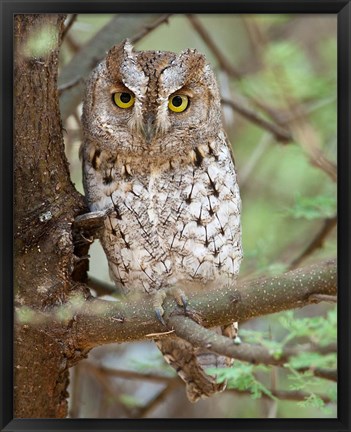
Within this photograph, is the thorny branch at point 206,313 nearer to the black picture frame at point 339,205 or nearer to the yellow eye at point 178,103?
the black picture frame at point 339,205

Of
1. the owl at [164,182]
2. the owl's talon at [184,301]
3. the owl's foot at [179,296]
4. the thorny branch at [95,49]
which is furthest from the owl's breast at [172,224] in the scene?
the thorny branch at [95,49]

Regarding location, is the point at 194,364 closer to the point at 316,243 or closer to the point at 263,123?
the point at 316,243

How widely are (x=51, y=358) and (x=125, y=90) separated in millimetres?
785

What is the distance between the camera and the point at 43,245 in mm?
1942

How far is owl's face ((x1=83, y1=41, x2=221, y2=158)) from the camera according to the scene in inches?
77.5

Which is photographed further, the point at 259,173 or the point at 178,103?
the point at 259,173

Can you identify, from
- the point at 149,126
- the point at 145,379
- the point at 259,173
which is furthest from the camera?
the point at 259,173

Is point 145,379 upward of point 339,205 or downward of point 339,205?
downward

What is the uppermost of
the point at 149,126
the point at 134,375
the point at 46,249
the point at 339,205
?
the point at 149,126

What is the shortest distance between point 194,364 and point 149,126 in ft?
2.70

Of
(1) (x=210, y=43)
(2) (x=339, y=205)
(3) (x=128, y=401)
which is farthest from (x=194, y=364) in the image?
(1) (x=210, y=43)

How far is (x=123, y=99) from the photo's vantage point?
2062 mm
